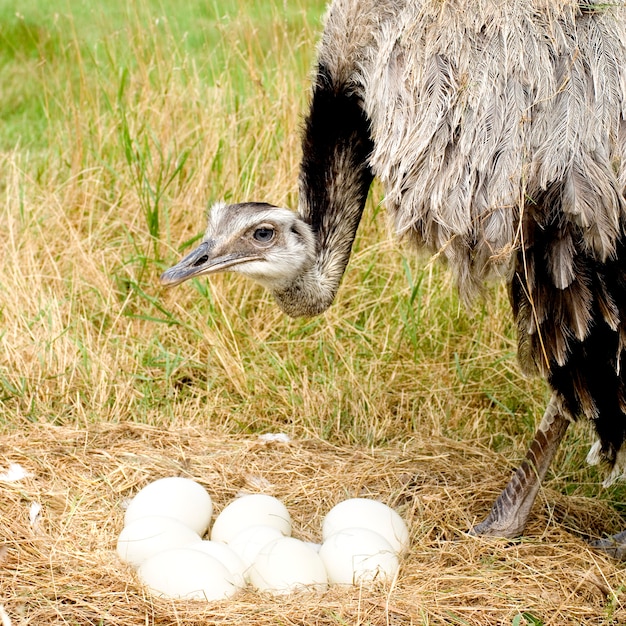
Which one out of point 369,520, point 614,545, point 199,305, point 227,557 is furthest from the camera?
point 199,305

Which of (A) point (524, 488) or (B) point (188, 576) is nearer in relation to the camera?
(B) point (188, 576)

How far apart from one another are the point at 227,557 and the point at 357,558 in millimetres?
387

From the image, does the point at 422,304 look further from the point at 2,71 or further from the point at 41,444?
the point at 2,71

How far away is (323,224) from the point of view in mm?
3701

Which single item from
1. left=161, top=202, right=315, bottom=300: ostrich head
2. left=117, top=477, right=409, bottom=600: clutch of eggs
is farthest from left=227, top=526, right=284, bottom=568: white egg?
left=161, top=202, right=315, bottom=300: ostrich head

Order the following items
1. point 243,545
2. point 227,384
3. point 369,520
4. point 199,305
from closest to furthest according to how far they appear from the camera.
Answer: point 243,545 < point 369,520 < point 227,384 < point 199,305

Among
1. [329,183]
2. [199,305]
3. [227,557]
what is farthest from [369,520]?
[199,305]

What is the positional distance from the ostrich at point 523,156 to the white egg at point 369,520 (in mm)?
647

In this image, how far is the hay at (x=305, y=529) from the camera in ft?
9.84

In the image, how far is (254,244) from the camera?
364 centimetres

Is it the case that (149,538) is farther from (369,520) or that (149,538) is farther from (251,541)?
(369,520)

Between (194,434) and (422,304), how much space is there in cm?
120

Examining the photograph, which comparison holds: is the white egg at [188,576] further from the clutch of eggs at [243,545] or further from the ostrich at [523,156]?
the ostrich at [523,156]

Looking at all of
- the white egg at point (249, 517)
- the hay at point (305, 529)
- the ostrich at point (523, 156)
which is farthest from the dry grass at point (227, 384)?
the ostrich at point (523, 156)
